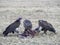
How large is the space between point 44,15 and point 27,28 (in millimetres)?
4542

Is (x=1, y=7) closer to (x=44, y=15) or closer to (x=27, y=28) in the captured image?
(x=44, y=15)

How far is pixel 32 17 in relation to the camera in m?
14.0

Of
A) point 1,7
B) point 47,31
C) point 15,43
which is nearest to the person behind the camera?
point 15,43

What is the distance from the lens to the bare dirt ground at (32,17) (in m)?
9.53

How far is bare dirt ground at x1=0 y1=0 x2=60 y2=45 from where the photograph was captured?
953cm

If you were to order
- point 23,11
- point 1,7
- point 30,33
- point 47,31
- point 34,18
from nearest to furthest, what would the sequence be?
point 30,33 → point 47,31 → point 34,18 → point 23,11 → point 1,7

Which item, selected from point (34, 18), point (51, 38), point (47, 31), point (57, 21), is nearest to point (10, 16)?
point (34, 18)

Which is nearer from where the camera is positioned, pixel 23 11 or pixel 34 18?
pixel 34 18

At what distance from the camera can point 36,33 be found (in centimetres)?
1017

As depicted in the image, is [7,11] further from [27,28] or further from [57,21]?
[27,28]

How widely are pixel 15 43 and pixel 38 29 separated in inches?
51.0

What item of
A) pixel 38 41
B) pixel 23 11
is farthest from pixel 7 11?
pixel 38 41

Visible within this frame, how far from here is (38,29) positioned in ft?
33.9

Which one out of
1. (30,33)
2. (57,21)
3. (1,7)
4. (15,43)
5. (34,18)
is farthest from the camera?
(1,7)
